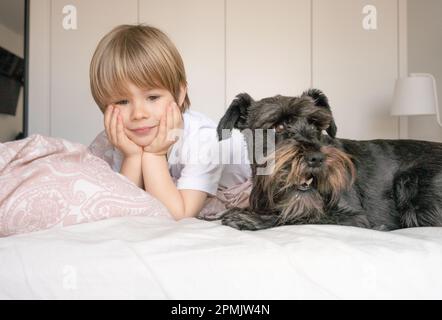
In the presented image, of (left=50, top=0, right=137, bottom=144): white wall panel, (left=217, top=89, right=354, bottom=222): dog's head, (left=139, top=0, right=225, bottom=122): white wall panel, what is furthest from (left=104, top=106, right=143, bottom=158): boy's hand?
(left=50, top=0, right=137, bottom=144): white wall panel

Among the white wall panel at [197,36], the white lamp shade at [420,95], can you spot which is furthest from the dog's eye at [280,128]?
the white wall panel at [197,36]

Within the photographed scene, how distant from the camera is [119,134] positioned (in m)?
1.90

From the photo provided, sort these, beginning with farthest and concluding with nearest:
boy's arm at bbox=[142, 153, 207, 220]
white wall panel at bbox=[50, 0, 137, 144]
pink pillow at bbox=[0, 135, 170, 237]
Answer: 1. white wall panel at bbox=[50, 0, 137, 144]
2. boy's arm at bbox=[142, 153, 207, 220]
3. pink pillow at bbox=[0, 135, 170, 237]

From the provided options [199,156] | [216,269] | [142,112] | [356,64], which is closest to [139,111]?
[142,112]

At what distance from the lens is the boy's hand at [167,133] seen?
6.07ft

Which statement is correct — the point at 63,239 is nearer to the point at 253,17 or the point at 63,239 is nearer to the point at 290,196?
the point at 290,196

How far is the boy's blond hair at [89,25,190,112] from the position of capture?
1.89 meters

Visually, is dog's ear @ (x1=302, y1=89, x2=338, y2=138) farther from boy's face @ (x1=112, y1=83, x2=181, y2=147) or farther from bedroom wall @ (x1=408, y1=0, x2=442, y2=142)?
bedroom wall @ (x1=408, y1=0, x2=442, y2=142)

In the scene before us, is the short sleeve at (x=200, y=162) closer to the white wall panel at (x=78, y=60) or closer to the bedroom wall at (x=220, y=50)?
the bedroom wall at (x=220, y=50)

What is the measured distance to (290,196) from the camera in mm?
1646

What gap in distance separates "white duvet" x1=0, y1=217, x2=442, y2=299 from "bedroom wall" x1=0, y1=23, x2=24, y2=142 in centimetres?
343

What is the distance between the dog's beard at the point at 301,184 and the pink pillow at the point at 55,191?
0.47 metres

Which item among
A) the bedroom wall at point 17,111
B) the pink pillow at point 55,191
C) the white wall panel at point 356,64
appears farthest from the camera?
the white wall panel at point 356,64
